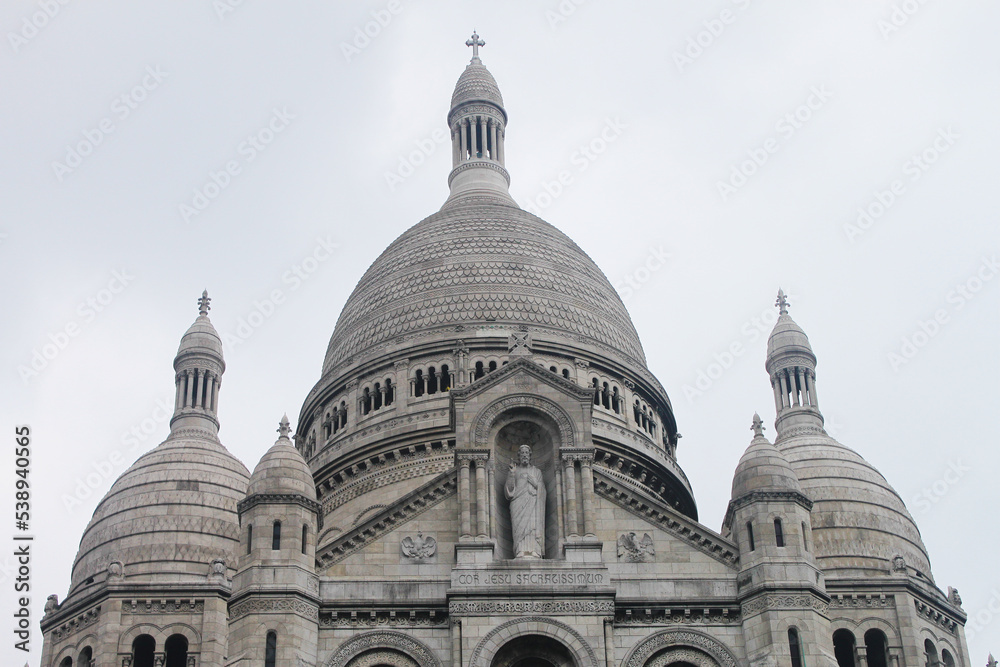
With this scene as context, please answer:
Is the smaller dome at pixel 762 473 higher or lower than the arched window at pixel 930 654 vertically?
higher

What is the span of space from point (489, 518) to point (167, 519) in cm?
1476

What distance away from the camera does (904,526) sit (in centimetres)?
5572

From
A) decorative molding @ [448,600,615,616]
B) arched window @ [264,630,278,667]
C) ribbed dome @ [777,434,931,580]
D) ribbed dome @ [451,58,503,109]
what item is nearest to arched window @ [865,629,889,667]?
ribbed dome @ [777,434,931,580]

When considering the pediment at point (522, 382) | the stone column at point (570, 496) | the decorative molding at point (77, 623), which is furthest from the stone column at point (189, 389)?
the stone column at point (570, 496)

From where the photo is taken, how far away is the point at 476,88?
80.9 metres

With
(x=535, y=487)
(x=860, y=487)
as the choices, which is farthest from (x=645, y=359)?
(x=535, y=487)

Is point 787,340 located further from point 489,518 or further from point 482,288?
point 489,518

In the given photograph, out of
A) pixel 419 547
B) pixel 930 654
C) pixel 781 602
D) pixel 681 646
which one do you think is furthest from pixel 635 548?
pixel 930 654

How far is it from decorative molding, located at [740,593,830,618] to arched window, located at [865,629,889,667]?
11.7 metres

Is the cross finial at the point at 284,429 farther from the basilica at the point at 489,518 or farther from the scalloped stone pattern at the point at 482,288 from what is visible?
the scalloped stone pattern at the point at 482,288

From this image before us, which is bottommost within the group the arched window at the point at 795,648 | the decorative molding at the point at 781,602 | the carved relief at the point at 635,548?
the arched window at the point at 795,648

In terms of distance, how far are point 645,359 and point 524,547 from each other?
25551 mm

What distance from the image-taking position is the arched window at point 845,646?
51.7m

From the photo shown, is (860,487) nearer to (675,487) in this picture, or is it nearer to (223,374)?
(675,487)
